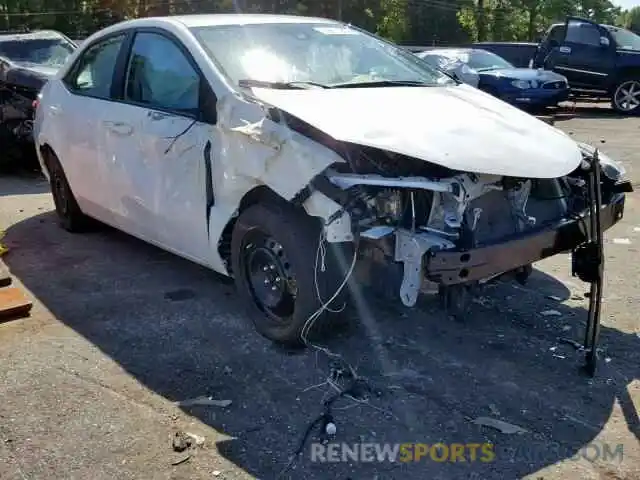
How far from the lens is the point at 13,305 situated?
4676mm

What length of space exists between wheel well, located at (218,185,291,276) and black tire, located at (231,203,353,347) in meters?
0.04

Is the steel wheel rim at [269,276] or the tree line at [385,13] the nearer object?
the steel wheel rim at [269,276]

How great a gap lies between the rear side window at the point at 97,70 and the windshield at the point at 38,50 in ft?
16.2

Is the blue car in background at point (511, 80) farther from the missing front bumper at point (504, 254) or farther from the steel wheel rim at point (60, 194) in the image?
the missing front bumper at point (504, 254)

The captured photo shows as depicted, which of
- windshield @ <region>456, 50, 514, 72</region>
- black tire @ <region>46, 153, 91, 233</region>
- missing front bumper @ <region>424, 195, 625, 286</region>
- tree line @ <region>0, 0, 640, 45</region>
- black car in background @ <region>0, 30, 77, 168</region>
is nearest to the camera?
missing front bumper @ <region>424, 195, 625, 286</region>

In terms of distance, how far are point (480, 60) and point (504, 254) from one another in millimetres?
13181

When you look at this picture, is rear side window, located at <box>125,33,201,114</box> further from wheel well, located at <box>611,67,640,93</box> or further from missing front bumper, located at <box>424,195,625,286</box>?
wheel well, located at <box>611,67,640,93</box>

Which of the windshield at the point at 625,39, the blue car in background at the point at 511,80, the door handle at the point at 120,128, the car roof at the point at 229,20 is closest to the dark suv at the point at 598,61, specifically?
the windshield at the point at 625,39

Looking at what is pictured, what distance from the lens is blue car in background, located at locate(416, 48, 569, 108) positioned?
49.0 feet

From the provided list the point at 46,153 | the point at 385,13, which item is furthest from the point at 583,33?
the point at 385,13

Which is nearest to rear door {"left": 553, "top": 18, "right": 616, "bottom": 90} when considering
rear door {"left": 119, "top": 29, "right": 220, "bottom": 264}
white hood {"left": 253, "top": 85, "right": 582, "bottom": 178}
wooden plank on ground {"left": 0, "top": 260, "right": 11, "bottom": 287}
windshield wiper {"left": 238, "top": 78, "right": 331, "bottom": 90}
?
white hood {"left": 253, "top": 85, "right": 582, "bottom": 178}

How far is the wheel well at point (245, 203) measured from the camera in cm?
399

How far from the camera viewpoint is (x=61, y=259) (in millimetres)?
5836

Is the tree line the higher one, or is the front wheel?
the tree line
